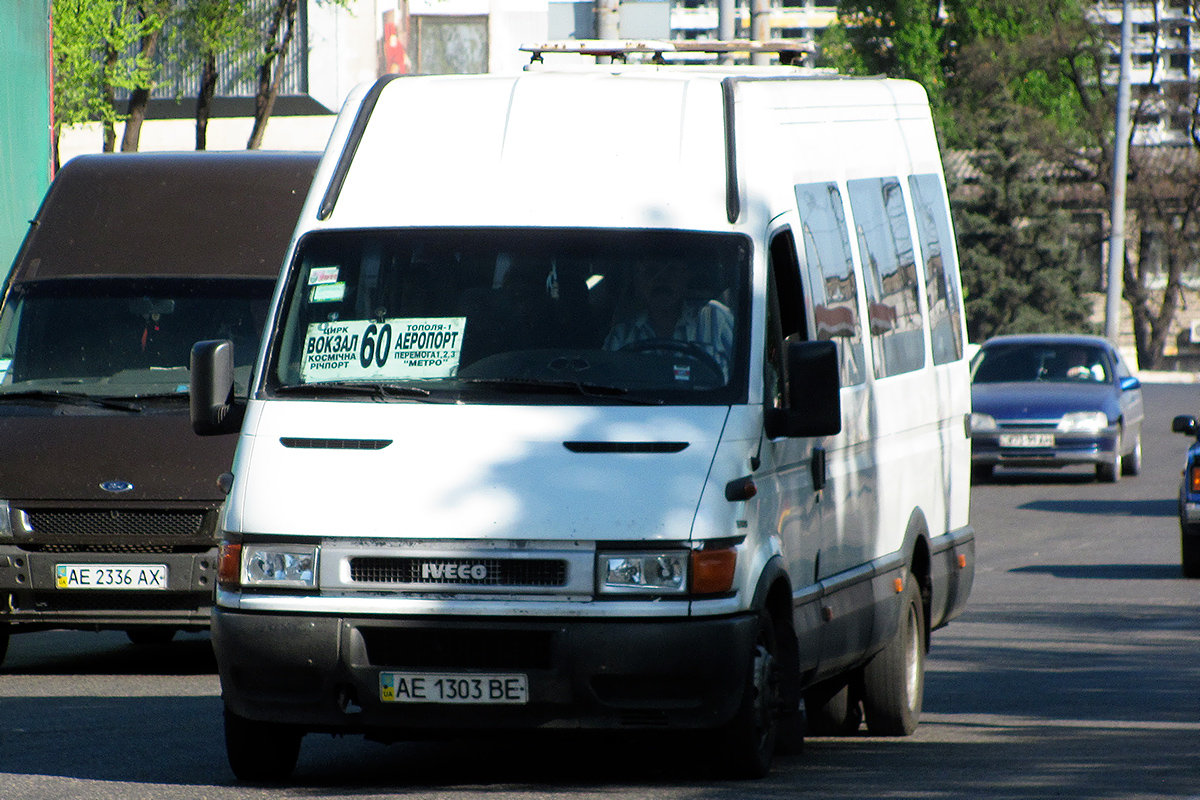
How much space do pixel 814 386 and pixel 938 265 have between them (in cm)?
337

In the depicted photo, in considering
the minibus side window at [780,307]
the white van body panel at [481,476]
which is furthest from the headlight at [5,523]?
the minibus side window at [780,307]

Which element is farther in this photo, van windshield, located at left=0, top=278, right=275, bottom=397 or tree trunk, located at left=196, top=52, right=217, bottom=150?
tree trunk, located at left=196, top=52, right=217, bottom=150

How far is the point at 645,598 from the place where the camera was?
22.7ft

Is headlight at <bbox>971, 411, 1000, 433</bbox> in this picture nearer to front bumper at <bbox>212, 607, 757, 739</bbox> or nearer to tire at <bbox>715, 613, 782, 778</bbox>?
tire at <bbox>715, 613, 782, 778</bbox>

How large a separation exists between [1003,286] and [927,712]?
5403 cm

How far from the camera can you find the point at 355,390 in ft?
24.0

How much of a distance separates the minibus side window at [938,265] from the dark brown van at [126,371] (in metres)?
3.52

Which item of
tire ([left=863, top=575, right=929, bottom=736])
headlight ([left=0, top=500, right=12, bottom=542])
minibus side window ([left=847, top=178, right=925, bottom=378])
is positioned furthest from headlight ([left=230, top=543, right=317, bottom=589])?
headlight ([left=0, top=500, right=12, bottom=542])

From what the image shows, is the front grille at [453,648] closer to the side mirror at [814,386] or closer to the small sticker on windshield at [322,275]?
the side mirror at [814,386]

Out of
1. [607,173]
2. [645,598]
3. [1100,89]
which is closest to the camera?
[645,598]

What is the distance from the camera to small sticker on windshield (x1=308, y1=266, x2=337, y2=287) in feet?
25.4

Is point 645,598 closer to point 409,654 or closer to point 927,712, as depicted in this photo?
point 409,654

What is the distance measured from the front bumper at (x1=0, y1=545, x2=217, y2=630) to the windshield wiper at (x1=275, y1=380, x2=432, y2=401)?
11.1 feet

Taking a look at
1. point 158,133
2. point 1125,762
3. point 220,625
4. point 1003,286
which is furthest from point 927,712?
point 1003,286
